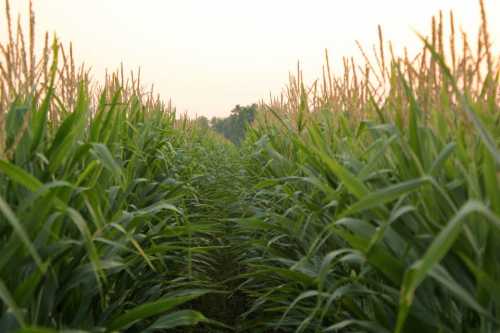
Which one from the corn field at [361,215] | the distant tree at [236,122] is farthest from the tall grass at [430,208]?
the distant tree at [236,122]

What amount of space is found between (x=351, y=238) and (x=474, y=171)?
0.41 metres

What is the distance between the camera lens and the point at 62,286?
5.74 ft

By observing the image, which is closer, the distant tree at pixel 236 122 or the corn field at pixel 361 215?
the corn field at pixel 361 215

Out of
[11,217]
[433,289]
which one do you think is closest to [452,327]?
[433,289]

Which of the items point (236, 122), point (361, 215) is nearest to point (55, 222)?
point (361, 215)

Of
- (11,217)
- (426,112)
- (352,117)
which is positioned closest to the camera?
(11,217)

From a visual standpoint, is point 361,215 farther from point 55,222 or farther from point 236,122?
point 236,122

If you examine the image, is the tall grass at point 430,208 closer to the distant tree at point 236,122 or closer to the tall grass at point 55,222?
the tall grass at point 55,222

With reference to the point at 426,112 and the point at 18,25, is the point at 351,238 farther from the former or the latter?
the point at 18,25

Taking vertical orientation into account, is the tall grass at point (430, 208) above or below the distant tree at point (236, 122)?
below

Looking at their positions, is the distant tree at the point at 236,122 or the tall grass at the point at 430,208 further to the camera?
the distant tree at the point at 236,122

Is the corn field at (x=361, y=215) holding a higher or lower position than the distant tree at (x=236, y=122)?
lower

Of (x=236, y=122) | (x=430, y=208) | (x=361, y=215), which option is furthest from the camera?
(x=236, y=122)

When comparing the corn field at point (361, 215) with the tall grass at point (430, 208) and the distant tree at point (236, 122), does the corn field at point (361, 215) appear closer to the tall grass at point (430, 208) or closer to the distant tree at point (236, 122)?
the tall grass at point (430, 208)
